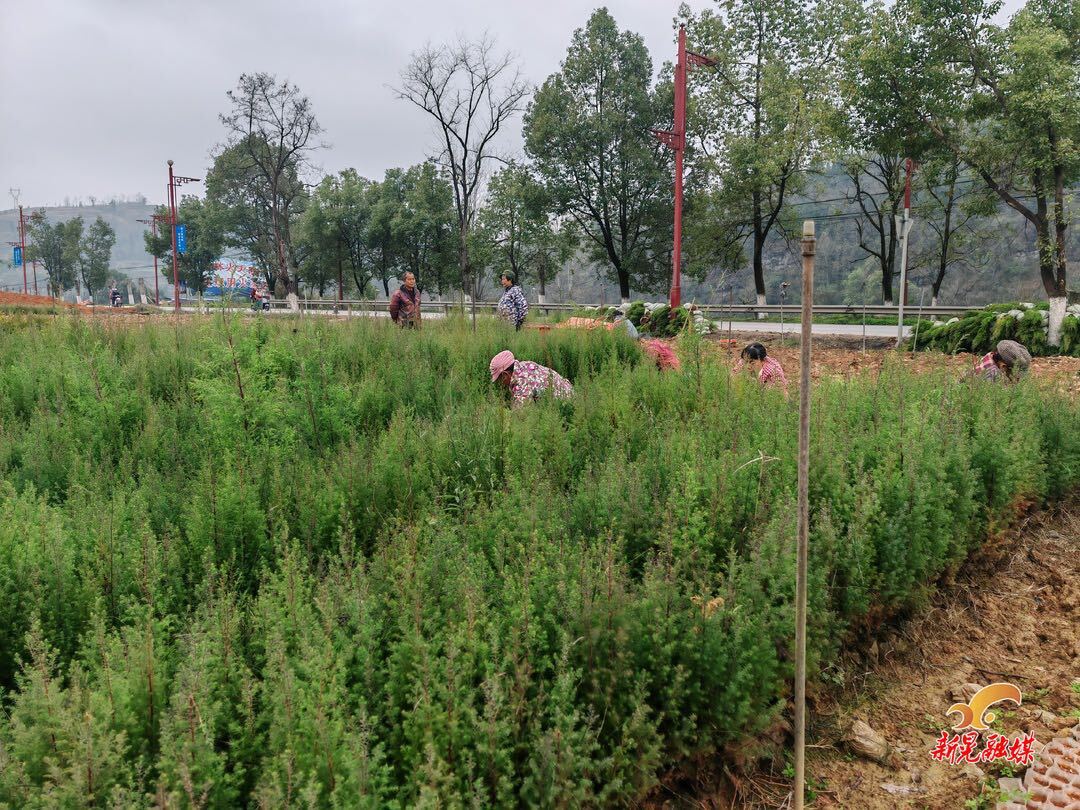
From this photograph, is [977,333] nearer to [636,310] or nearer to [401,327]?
[636,310]

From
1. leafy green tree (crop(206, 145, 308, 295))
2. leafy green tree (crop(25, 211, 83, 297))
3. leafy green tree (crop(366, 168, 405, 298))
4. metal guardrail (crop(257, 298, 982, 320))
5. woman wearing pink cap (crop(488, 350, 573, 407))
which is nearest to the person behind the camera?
woman wearing pink cap (crop(488, 350, 573, 407))

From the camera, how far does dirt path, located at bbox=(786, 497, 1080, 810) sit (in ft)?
8.91

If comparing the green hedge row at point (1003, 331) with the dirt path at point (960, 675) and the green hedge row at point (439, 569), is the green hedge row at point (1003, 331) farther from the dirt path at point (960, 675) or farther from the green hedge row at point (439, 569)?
the dirt path at point (960, 675)

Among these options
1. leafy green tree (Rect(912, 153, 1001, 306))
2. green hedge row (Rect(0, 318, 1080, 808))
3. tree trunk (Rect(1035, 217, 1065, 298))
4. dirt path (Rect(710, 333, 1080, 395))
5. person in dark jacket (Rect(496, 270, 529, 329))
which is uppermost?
leafy green tree (Rect(912, 153, 1001, 306))

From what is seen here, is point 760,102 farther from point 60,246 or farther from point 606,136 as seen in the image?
point 60,246

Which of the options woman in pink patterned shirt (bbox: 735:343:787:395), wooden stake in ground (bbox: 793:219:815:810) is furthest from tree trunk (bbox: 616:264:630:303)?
wooden stake in ground (bbox: 793:219:815:810)

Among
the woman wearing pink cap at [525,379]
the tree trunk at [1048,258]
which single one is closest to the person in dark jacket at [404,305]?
the woman wearing pink cap at [525,379]

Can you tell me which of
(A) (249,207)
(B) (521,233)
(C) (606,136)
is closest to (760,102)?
(C) (606,136)

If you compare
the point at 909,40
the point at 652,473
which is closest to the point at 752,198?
the point at 909,40

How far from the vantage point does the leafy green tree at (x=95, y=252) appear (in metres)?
72.3

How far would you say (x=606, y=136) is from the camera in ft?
94.9

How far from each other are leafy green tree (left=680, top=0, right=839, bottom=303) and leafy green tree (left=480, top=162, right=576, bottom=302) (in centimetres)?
776

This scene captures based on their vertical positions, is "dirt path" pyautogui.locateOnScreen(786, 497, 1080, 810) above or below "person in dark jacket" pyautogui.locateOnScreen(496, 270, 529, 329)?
below

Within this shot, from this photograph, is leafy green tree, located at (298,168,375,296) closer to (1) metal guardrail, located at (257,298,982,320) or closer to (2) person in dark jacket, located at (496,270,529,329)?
(1) metal guardrail, located at (257,298,982,320)
